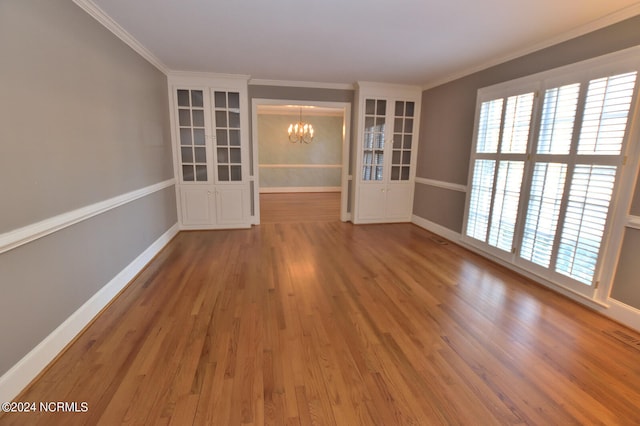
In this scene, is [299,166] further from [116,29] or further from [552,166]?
[552,166]

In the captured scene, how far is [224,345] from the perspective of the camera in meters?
2.04

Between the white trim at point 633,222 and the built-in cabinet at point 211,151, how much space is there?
4.63 meters

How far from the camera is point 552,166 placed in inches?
115

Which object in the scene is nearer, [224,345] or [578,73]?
[224,345]

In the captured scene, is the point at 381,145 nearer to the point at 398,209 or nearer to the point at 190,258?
the point at 398,209

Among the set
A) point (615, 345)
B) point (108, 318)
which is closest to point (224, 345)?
point (108, 318)

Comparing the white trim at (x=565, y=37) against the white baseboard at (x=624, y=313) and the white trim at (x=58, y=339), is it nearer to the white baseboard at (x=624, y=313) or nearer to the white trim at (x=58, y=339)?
the white baseboard at (x=624, y=313)

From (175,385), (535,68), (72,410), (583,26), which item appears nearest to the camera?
(72,410)

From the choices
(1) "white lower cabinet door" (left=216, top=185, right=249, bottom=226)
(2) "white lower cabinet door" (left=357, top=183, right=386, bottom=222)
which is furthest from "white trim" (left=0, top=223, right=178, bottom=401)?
(2) "white lower cabinet door" (left=357, top=183, right=386, bottom=222)

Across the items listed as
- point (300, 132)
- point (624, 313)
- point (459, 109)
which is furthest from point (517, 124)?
point (300, 132)

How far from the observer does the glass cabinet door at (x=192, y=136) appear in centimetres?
460

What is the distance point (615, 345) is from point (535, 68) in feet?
9.00

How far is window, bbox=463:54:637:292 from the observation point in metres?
2.48

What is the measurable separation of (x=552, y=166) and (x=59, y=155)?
4209 mm
